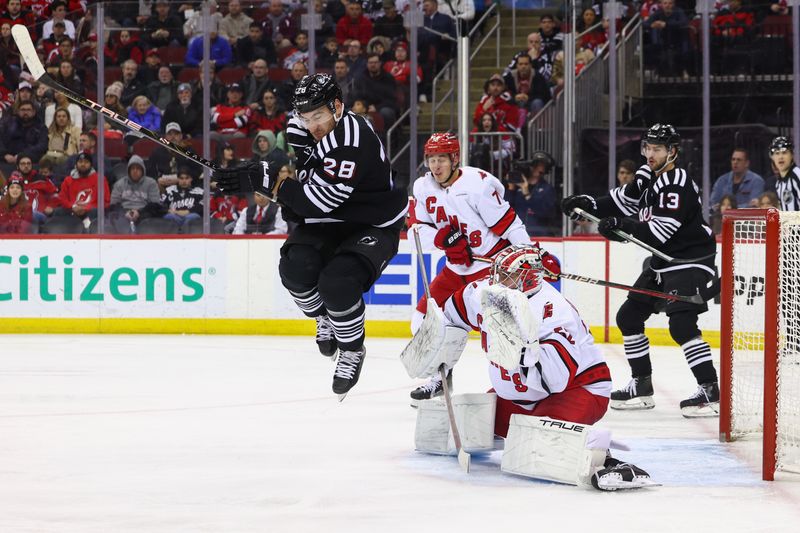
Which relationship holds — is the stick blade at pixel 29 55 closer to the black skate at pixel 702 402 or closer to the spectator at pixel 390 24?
the black skate at pixel 702 402

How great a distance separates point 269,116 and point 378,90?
77 centimetres

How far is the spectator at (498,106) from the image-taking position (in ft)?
27.7

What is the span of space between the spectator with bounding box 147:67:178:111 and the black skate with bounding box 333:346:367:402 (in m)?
4.64

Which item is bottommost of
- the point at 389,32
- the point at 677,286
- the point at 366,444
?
the point at 366,444

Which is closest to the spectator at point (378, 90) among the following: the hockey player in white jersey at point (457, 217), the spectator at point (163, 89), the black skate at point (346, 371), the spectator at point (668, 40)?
the spectator at point (163, 89)

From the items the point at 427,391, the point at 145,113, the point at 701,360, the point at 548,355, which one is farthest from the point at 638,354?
the point at 145,113

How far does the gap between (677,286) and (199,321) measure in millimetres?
4417

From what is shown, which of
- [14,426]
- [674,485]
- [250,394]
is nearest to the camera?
[674,485]

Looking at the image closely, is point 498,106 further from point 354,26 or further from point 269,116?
point 269,116

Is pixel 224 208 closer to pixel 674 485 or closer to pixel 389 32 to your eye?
pixel 389 32

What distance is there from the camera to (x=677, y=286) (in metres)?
5.15

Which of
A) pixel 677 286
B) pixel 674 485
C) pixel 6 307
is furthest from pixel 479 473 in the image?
pixel 6 307

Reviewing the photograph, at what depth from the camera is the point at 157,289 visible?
872 cm

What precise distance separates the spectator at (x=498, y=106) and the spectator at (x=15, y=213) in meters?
3.15
